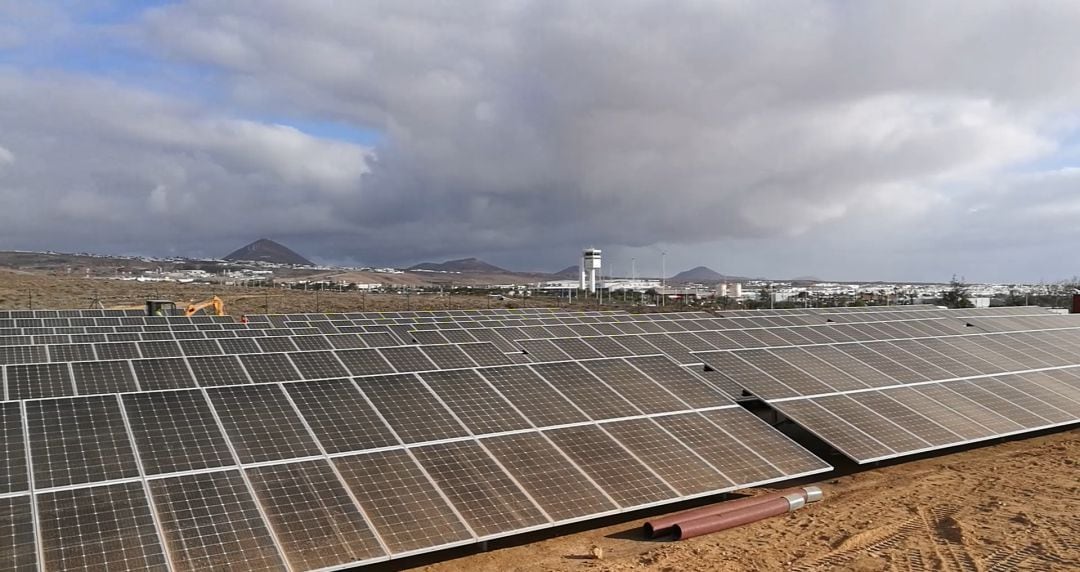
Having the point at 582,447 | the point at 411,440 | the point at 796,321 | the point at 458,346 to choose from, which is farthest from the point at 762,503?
the point at 796,321

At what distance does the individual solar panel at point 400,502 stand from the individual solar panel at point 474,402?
211 centimetres

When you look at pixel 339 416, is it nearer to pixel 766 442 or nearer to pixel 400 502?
pixel 400 502

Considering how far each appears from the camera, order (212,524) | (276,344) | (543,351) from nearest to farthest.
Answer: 1. (212,524)
2. (543,351)
3. (276,344)

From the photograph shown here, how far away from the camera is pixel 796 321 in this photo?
37219 millimetres

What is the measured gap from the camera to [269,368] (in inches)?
733

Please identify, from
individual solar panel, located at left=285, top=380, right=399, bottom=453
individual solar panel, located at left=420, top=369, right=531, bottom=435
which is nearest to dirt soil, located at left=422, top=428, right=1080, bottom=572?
individual solar panel, located at left=420, top=369, right=531, bottom=435

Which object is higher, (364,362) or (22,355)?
(22,355)

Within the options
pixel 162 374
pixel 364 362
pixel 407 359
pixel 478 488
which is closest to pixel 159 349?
pixel 162 374

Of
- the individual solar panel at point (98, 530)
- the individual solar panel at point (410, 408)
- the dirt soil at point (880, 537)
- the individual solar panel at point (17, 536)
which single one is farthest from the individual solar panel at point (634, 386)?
the individual solar panel at point (17, 536)

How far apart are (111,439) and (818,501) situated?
1447 cm

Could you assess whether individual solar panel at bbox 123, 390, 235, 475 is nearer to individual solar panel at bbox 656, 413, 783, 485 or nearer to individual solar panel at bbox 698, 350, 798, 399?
individual solar panel at bbox 656, 413, 783, 485

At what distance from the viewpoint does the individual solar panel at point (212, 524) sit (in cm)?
984

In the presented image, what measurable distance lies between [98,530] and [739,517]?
11.1 metres

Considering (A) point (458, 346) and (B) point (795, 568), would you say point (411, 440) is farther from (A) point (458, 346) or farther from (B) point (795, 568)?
(A) point (458, 346)
